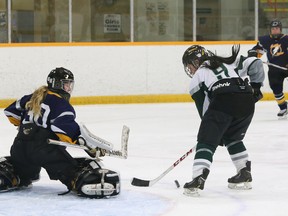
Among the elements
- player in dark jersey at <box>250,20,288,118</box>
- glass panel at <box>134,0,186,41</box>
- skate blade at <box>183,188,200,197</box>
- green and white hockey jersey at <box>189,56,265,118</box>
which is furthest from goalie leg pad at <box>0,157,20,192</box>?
glass panel at <box>134,0,186,41</box>

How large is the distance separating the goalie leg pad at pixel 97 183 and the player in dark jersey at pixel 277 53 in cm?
454

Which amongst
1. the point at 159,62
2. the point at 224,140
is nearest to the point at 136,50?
the point at 159,62

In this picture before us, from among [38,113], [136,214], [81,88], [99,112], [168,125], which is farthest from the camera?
[81,88]

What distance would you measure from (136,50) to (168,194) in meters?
5.77

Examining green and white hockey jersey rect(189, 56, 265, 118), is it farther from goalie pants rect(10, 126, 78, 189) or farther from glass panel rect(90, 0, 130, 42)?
glass panel rect(90, 0, 130, 42)

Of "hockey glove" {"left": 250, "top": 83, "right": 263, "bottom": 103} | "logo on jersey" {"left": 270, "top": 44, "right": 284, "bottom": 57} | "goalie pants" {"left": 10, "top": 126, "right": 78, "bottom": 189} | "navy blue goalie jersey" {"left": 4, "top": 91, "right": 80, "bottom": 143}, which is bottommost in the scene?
"goalie pants" {"left": 10, "top": 126, "right": 78, "bottom": 189}

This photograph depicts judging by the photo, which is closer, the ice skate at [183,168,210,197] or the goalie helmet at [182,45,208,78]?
the ice skate at [183,168,210,197]

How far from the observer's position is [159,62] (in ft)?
32.3

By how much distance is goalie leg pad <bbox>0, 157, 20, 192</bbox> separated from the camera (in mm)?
4109

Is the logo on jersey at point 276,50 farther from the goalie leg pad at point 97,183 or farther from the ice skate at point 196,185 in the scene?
the goalie leg pad at point 97,183

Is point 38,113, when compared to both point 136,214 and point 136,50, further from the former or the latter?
point 136,50

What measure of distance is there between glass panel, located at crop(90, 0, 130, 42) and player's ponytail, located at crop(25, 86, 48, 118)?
5900mm

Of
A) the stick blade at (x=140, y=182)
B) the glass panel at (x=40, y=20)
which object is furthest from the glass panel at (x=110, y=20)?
the stick blade at (x=140, y=182)

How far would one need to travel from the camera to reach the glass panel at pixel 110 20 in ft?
32.6
